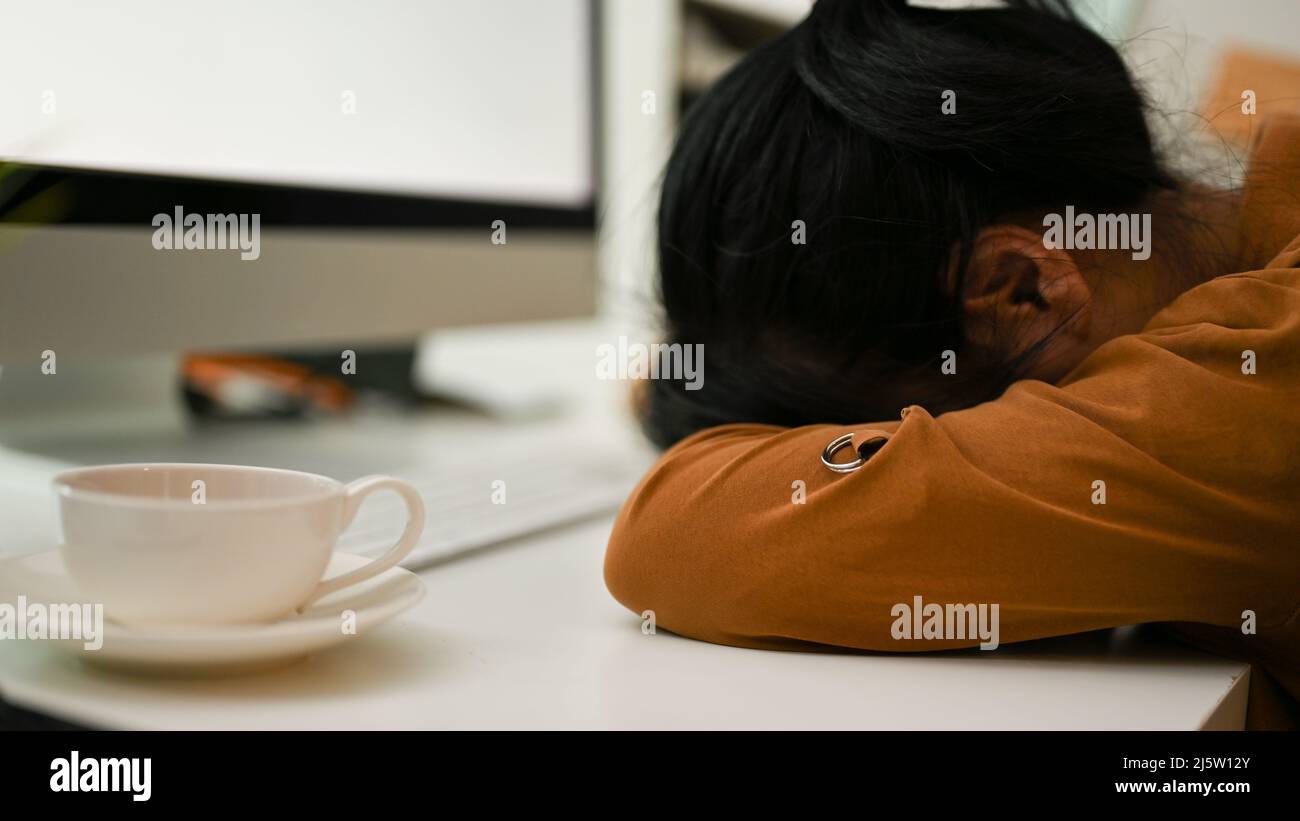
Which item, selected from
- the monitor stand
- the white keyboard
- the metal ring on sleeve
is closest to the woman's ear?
the metal ring on sleeve

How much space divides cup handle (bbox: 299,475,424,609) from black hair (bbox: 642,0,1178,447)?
204 mm

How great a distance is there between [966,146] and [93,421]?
0.63 metres

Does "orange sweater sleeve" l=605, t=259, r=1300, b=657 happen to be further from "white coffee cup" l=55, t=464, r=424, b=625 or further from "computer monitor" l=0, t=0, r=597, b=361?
"computer monitor" l=0, t=0, r=597, b=361

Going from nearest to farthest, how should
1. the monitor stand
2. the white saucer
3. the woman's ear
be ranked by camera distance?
the white saucer, the woman's ear, the monitor stand

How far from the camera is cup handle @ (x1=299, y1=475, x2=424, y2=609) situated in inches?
13.9

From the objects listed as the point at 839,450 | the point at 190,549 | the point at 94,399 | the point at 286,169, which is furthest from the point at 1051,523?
the point at 94,399

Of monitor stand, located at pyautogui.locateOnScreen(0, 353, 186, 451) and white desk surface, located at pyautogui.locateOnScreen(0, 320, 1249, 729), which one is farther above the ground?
monitor stand, located at pyautogui.locateOnScreen(0, 353, 186, 451)

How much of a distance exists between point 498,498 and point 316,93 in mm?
268

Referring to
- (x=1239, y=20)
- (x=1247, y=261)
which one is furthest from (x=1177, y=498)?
(x=1239, y=20)

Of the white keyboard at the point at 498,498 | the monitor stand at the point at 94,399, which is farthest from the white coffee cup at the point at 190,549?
the monitor stand at the point at 94,399

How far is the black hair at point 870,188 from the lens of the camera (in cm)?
49

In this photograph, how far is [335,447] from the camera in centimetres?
81

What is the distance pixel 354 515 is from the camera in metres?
0.37
